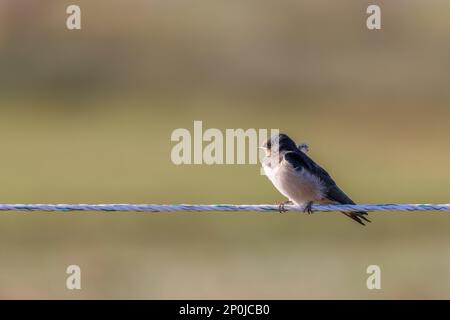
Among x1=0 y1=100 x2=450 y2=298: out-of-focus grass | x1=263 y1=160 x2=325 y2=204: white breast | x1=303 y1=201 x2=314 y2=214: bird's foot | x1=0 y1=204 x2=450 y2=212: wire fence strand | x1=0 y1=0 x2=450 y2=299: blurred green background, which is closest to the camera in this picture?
x1=0 y1=204 x2=450 y2=212: wire fence strand

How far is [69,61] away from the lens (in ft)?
127

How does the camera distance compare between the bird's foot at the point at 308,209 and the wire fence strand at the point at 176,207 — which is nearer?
the wire fence strand at the point at 176,207

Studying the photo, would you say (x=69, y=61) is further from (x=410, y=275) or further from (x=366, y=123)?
(x=410, y=275)

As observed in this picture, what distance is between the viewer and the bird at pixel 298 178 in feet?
34.6

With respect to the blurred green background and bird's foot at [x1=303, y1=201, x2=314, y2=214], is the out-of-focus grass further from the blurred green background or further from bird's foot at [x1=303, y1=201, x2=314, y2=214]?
bird's foot at [x1=303, y1=201, x2=314, y2=214]

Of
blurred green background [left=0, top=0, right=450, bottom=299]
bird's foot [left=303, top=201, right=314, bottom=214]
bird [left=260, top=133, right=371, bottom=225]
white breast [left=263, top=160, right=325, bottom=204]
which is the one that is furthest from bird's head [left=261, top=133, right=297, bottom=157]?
blurred green background [left=0, top=0, right=450, bottom=299]

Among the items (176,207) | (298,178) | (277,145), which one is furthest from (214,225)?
(176,207)

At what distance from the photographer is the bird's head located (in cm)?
1091

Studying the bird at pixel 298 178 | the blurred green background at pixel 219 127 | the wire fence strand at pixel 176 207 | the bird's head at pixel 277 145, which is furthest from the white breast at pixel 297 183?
the blurred green background at pixel 219 127

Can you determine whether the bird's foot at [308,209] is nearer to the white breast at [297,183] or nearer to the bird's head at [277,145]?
the white breast at [297,183]

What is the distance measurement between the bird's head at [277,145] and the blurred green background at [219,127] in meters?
4.05

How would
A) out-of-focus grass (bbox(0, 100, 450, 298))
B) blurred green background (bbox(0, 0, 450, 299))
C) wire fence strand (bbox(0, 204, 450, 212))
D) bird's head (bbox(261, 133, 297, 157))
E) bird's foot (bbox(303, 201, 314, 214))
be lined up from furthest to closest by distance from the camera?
blurred green background (bbox(0, 0, 450, 299)) < out-of-focus grass (bbox(0, 100, 450, 298)) < bird's head (bbox(261, 133, 297, 157)) < bird's foot (bbox(303, 201, 314, 214)) < wire fence strand (bbox(0, 204, 450, 212))

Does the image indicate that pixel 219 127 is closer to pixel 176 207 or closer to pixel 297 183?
pixel 297 183

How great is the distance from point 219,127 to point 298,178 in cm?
1918
